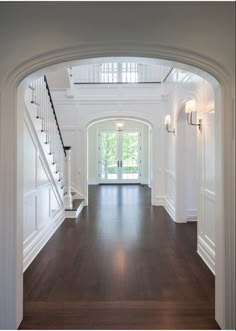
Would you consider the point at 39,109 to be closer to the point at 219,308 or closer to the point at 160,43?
the point at 160,43

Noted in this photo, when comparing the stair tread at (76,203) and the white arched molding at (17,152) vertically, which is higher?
the white arched molding at (17,152)

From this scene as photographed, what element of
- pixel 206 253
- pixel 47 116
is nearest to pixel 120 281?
pixel 206 253

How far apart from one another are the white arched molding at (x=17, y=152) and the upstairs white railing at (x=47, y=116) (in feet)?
6.37

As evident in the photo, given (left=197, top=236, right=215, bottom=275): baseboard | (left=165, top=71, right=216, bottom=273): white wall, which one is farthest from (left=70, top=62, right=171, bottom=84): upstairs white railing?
(left=197, top=236, right=215, bottom=275): baseboard

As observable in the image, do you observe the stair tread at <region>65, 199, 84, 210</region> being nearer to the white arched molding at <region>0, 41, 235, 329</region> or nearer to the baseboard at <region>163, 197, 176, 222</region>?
the baseboard at <region>163, 197, 176, 222</region>

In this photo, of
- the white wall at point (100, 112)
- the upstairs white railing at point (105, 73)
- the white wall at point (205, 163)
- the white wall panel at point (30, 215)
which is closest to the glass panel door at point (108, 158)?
the upstairs white railing at point (105, 73)

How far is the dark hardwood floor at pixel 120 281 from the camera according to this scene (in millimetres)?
2660

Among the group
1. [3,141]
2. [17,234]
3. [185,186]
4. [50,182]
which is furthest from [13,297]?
[185,186]

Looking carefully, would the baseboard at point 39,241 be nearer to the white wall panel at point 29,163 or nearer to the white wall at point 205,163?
the white wall panel at point 29,163

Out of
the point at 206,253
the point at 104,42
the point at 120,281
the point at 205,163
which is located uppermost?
the point at 104,42

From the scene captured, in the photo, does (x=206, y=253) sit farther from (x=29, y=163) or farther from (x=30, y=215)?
(x=29, y=163)

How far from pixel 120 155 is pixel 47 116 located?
8.70 m

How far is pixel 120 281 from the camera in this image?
342 cm

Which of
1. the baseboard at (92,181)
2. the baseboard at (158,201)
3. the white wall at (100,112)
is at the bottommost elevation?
the baseboard at (158,201)
